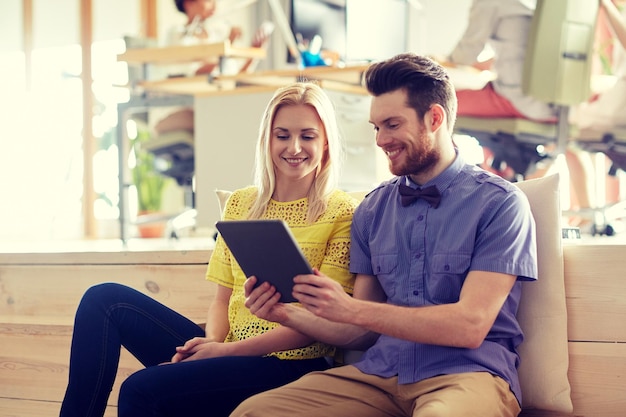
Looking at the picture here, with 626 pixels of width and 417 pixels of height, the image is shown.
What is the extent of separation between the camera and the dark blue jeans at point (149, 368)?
1.72m

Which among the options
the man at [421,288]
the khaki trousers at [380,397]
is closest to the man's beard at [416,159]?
the man at [421,288]

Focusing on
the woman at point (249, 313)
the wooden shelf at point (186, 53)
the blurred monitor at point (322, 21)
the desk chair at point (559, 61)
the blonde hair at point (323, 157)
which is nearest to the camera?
the woman at point (249, 313)

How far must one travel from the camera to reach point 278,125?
6.40 feet

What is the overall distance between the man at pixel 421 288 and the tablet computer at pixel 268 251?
0.09 ft

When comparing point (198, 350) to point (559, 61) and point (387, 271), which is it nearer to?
point (387, 271)

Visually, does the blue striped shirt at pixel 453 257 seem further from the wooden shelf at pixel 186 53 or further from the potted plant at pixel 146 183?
the potted plant at pixel 146 183

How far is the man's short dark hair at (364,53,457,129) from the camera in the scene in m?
1.72

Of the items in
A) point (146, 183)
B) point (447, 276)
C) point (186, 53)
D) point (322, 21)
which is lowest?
point (146, 183)

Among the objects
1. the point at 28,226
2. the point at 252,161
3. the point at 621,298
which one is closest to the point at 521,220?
the point at 621,298

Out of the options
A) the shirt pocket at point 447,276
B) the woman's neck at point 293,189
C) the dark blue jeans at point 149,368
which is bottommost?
the dark blue jeans at point 149,368

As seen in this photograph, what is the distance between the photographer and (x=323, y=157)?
6.57 feet

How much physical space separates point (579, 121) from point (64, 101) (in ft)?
15.0

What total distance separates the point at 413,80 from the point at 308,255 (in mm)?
431

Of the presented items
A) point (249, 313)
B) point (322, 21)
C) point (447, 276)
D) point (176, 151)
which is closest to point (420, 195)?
point (447, 276)
